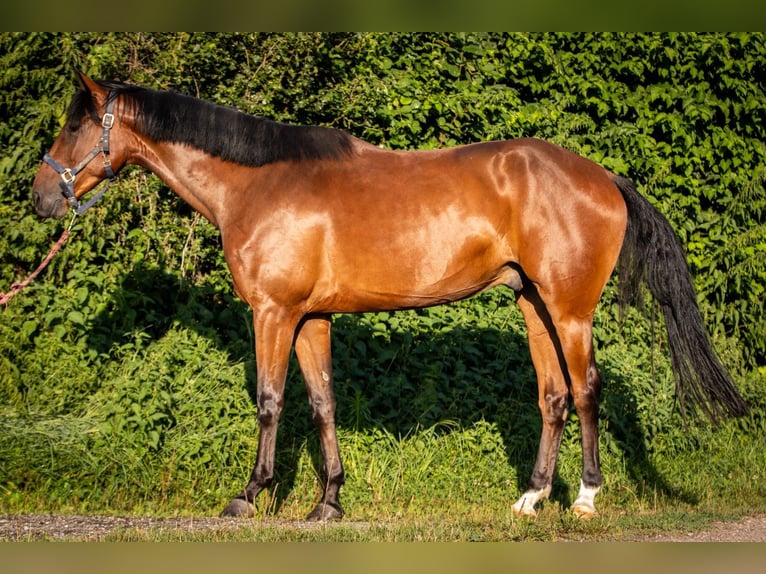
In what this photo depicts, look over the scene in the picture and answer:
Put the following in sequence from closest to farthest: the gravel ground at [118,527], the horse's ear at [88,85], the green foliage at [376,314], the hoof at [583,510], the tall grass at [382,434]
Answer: the gravel ground at [118,527] → the hoof at [583,510] → the horse's ear at [88,85] → the tall grass at [382,434] → the green foliage at [376,314]

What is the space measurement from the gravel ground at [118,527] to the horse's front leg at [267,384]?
222 millimetres

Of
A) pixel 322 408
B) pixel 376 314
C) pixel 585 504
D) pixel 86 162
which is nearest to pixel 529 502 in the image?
pixel 585 504

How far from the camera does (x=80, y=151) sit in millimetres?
6355

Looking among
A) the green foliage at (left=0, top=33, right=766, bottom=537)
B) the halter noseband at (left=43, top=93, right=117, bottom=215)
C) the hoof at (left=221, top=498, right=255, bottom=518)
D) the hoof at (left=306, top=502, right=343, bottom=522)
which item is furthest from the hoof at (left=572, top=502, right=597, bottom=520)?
the halter noseband at (left=43, top=93, right=117, bottom=215)

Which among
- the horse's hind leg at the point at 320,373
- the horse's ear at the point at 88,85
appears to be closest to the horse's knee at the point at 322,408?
the horse's hind leg at the point at 320,373

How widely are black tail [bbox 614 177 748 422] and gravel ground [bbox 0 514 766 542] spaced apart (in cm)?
85

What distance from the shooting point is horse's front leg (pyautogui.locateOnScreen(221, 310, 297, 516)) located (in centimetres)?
608

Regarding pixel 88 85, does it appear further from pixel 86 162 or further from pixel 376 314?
pixel 376 314

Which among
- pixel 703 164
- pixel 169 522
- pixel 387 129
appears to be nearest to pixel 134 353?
pixel 169 522

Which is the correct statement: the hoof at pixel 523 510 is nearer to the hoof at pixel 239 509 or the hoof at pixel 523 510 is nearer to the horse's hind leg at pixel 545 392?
the horse's hind leg at pixel 545 392

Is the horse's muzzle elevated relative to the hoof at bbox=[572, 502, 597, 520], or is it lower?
elevated

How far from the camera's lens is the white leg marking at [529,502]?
629 centimetres

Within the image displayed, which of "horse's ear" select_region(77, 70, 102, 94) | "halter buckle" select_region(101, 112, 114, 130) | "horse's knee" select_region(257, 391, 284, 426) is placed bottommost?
"horse's knee" select_region(257, 391, 284, 426)

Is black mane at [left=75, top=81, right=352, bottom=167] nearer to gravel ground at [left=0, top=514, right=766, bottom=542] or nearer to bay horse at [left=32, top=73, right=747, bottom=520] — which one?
bay horse at [left=32, top=73, right=747, bottom=520]
